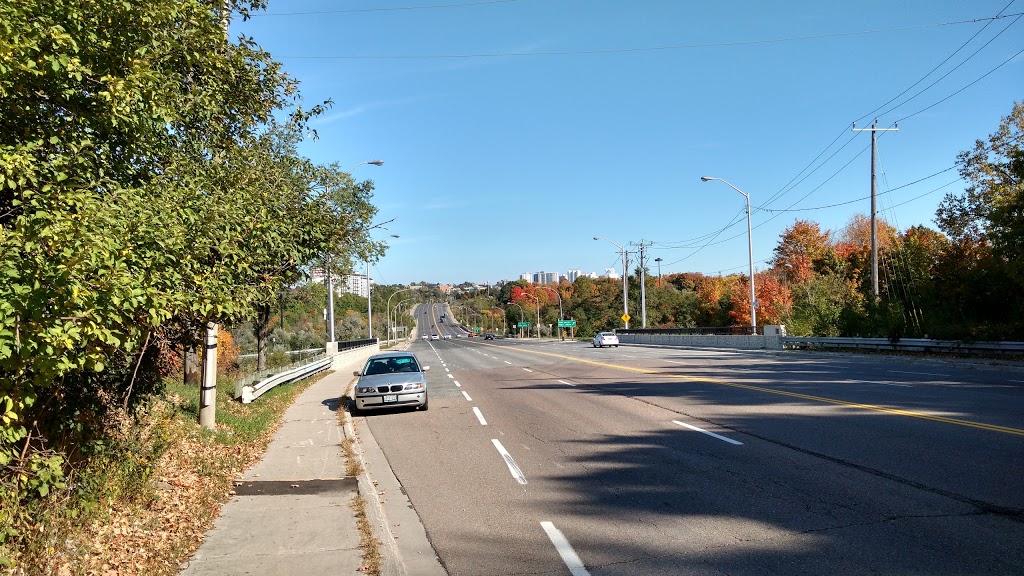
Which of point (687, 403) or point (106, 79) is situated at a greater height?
point (106, 79)

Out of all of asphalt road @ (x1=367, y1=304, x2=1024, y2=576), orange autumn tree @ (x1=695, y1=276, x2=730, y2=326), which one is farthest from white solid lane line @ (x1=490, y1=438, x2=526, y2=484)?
orange autumn tree @ (x1=695, y1=276, x2=730, y2=326)

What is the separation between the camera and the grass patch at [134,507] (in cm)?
532

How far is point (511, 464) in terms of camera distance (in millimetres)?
10086

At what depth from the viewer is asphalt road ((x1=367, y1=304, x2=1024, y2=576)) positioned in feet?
18.9

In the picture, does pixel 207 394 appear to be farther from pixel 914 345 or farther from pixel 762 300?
pixel 762 300

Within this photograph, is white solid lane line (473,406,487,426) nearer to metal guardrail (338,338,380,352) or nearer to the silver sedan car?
the silver sedan car

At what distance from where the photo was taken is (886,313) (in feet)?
110

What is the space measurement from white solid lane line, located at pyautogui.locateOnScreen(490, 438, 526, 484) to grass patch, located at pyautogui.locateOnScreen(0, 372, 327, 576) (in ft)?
A: 11.9

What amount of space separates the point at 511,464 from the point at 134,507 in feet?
16.3

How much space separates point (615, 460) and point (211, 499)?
527cm

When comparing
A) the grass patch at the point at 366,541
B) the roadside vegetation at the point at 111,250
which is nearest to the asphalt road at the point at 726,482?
the grass patch at the point at 366,541

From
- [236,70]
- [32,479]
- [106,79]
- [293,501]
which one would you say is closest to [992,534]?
[293,501]

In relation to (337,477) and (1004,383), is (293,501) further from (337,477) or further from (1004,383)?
(1004,383)

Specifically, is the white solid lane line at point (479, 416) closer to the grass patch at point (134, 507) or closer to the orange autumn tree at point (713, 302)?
the grass patch at point (134, 507)
